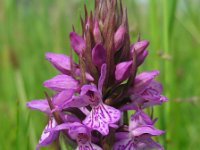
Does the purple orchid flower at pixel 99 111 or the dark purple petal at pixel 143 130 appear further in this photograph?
the dark purple petal at pixel 143 130

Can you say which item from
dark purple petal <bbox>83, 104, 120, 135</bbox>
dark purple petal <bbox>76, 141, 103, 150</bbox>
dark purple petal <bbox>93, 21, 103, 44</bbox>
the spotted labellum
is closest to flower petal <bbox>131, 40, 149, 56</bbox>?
the spotted labellum

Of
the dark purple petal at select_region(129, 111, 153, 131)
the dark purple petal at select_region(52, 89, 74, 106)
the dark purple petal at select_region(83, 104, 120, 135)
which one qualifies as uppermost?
the dark purple petal at select_region(52, 89, 74, 106)

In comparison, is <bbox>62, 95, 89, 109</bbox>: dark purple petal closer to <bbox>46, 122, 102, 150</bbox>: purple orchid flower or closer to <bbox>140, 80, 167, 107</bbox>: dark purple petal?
<bbox>46, 122, 102, 150</bbox>: purple orchid flower

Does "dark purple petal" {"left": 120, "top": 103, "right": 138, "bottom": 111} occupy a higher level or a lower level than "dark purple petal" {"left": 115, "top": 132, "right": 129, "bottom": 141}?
higher

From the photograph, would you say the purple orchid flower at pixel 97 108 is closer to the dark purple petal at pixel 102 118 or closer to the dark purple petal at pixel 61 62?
the dark purple petal at pixel 102 118

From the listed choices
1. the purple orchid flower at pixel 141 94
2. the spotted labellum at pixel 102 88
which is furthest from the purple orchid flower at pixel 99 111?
the purple orchid flower at pixel 141 94

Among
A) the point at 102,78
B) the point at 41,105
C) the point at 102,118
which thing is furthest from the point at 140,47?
the point at 41,105

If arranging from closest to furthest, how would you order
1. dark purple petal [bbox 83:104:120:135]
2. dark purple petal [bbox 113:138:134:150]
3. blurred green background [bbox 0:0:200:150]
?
dark purple petal [bbox 83:104:120:135] → dark purple petal [bbox 113:138:134:150] → blurred green background [bbox 0:0:200:150]
